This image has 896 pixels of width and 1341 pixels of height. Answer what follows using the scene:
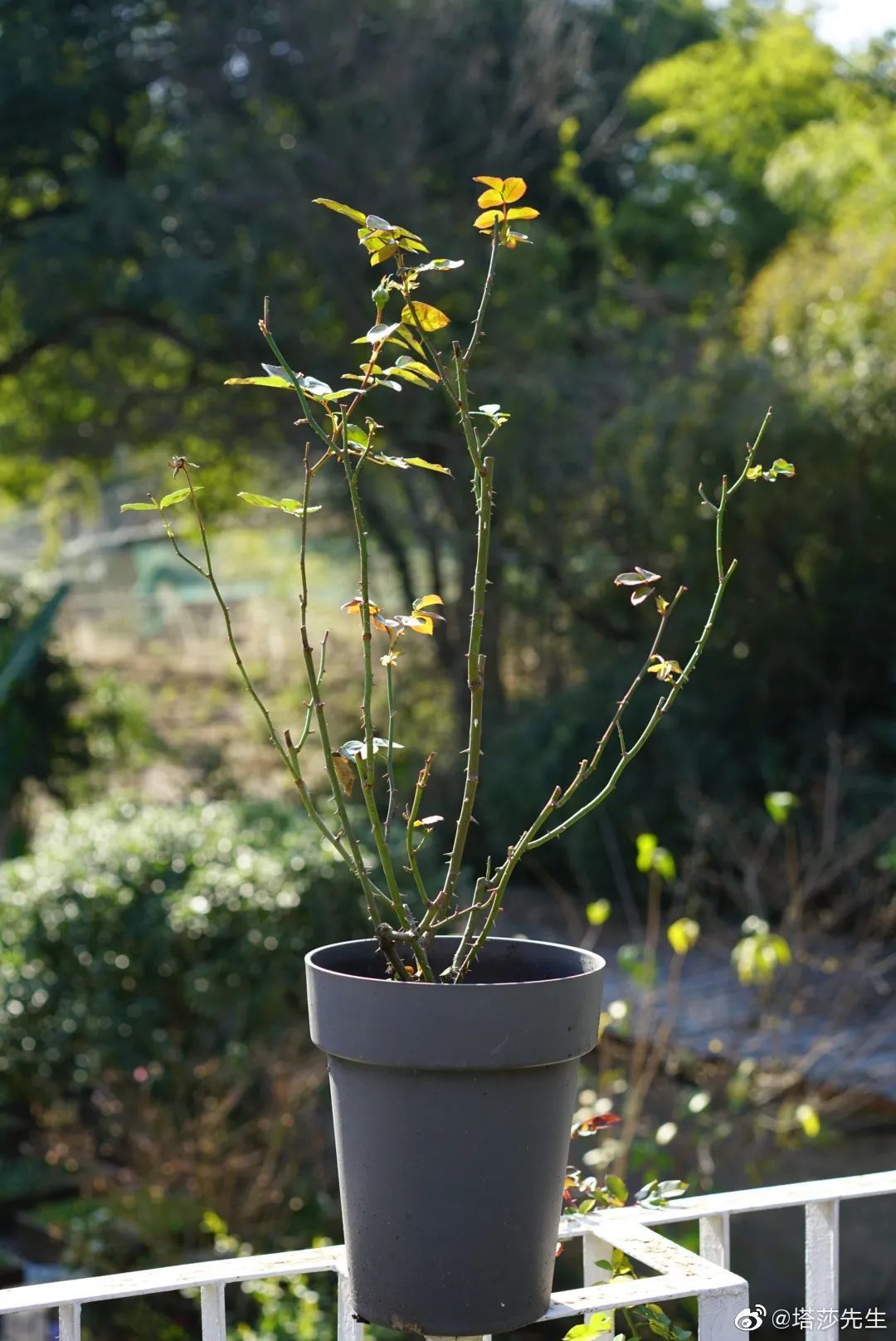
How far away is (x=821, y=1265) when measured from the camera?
5.26 feet

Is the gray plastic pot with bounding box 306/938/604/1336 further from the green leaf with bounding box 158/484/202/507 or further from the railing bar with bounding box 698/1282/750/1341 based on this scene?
the green leaf with bounding box 158/484/202/507

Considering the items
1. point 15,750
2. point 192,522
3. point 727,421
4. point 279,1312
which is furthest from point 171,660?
point 279,1312

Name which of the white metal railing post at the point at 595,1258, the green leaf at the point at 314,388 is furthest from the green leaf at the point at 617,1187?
the green leaf at the point at 314,388

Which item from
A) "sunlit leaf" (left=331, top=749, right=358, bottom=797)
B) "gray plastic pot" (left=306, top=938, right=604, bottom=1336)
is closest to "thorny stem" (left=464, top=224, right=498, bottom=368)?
"sunlit leaf" (left=331, top=749, right=358, bottom=797)

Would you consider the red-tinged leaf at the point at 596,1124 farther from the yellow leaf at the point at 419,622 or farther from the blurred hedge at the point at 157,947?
the blurred hedge at the point at 157,947

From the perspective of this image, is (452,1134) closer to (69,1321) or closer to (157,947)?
(69,1321)

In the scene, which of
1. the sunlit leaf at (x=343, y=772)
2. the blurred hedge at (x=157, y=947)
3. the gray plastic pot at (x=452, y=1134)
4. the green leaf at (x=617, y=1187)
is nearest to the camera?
the gray plastic pot at (x=452, y=1134)

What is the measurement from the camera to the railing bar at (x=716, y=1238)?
1588mm

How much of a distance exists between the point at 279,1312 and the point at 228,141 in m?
8.06

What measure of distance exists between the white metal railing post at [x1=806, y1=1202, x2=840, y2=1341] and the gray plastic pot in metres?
0.32

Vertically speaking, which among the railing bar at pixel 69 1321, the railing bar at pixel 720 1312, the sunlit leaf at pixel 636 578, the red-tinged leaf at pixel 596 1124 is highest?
the sunlit leaf at pixel 636 578

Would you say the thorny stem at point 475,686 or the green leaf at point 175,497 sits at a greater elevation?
the green leaf at point 175,497

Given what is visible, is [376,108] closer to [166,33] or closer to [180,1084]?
[166,33]

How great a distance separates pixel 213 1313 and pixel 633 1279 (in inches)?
16.7
